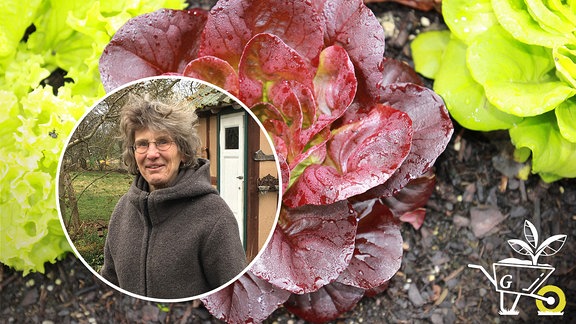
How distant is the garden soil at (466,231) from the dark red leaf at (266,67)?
409 millimetres

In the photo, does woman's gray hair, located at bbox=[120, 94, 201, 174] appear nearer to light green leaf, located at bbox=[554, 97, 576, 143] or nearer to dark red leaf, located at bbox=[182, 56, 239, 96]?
dark red leaf, located at bbox=[182, 56, 239, 96]

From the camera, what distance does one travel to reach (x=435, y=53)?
4.35 feet

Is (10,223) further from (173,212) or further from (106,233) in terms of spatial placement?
(173,212)

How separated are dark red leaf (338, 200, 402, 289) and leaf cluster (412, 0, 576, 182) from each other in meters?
0.28

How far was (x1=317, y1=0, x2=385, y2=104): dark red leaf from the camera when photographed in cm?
102

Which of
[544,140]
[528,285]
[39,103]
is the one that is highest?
[39,103]

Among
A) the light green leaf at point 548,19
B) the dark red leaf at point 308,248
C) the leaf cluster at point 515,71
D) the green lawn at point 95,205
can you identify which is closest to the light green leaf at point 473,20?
the leaf cluster at point 515,71

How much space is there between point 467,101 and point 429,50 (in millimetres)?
180

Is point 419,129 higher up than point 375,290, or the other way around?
point 419,129

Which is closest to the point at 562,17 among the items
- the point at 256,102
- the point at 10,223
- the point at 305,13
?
the point at 305,13

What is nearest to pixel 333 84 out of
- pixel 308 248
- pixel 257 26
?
pixel 257 26

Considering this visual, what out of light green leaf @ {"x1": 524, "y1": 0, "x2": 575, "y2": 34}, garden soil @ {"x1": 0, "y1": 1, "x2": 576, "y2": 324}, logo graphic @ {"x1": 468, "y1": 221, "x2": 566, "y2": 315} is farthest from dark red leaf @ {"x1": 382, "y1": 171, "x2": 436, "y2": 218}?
light green leaf @ {"x1": 524, "y1": 0, "x2": 575, "y2": 34}

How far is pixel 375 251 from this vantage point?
1.13 metres

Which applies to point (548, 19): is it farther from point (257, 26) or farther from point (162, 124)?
point (162, 124)
